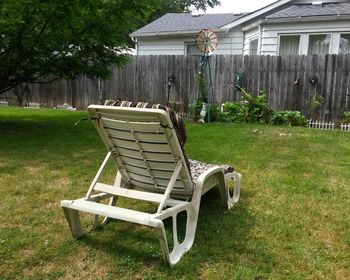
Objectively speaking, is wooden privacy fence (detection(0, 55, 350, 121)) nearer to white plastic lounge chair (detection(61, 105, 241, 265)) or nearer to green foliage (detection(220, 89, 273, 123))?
green foliage (detection(220, 89, 273, 123))

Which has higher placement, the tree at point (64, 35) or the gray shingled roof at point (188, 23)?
the gray shingled roof at point (188, 23)

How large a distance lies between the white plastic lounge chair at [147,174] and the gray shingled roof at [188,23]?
39.3 ft

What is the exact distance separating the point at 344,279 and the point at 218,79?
899cm

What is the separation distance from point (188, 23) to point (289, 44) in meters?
5.26

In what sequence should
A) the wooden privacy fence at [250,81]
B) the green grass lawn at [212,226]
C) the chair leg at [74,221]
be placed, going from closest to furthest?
the green grass lawn at [212,226] → the chair leg at [74,221] → the wooden privacy fence at [250,81]

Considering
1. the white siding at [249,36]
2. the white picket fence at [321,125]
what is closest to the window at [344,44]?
the white siding at [249,36]

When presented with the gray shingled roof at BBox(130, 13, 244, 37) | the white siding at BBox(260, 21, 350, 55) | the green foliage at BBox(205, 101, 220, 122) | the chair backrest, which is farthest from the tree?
the gray shingled roof at BBox(130, 13, 244, 37)

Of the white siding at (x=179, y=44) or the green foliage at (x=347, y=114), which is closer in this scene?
the green foliage at (x=347, y=114)

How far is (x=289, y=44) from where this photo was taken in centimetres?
1200

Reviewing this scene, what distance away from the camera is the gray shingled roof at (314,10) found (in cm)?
1111

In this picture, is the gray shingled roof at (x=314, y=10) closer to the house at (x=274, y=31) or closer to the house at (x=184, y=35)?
the house at (x=274, y=31)

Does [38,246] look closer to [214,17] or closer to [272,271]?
[272,271]

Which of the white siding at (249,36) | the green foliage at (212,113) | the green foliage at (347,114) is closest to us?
the green foliage at (347,114)

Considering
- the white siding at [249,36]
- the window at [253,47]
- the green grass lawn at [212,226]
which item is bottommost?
the green grass lawn at [212,226]
